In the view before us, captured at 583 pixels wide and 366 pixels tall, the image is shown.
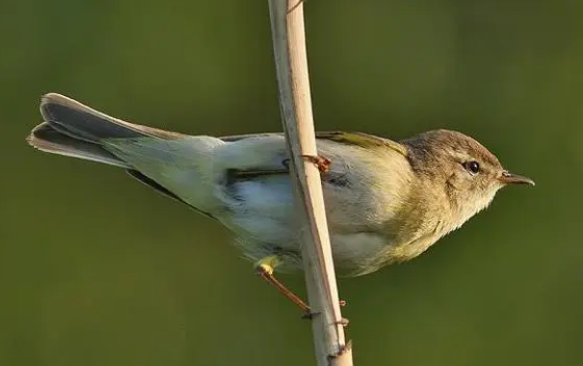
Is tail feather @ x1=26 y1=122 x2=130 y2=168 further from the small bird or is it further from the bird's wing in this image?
the bird's wing

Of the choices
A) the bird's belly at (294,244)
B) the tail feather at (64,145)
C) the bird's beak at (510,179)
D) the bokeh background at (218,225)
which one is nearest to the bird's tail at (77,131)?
the tail feather at (64,145)

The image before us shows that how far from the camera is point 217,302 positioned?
18.5ft

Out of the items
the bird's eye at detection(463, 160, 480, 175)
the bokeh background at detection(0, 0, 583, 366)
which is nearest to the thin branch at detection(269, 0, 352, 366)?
the bird's eye at detection(463, 160, 480, 175)

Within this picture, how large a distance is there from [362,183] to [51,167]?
2.43m

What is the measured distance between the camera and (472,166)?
429 centimetres

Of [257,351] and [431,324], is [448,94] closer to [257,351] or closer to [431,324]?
[431,324]

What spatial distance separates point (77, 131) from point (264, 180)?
0.55 metres

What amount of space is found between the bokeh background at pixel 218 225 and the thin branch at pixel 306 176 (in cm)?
237

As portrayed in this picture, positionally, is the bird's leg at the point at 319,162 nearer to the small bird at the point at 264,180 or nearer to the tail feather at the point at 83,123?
the small bird at the point at 264,180

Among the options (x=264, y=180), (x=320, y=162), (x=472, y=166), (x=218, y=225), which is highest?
(x=218, y=225)

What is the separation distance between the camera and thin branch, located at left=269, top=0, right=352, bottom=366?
299cm

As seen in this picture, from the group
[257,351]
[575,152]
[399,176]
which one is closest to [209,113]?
[257,351]

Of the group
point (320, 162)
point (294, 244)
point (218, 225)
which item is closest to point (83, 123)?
point (294, 244)

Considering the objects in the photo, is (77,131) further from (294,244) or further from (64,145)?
(294,244)
